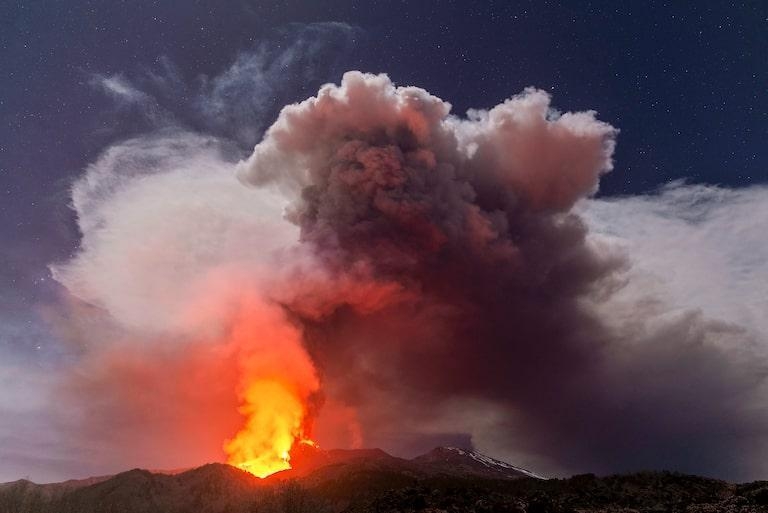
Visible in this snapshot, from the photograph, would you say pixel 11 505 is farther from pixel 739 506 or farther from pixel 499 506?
pixel 739 506

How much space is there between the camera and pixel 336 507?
166 metres

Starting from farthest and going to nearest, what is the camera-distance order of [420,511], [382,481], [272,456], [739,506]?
[382,481] < [272,456] < [739,506] < [420,511]

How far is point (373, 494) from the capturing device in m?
172

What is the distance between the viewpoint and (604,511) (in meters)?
72.6

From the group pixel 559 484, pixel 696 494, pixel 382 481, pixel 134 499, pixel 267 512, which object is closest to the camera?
pixel 696 494

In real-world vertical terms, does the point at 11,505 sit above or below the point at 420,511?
above

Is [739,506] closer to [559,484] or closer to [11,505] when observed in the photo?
[559,484]

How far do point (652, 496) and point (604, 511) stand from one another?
82.6 ft

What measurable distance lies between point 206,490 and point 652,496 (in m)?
126

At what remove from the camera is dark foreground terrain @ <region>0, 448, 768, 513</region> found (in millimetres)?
72000

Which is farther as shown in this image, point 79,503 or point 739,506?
point 79,503

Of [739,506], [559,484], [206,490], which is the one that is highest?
[206,490]

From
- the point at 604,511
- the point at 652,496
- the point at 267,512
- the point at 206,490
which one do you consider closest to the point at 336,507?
the point at 267,512

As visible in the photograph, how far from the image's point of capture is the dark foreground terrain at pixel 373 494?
236ft
